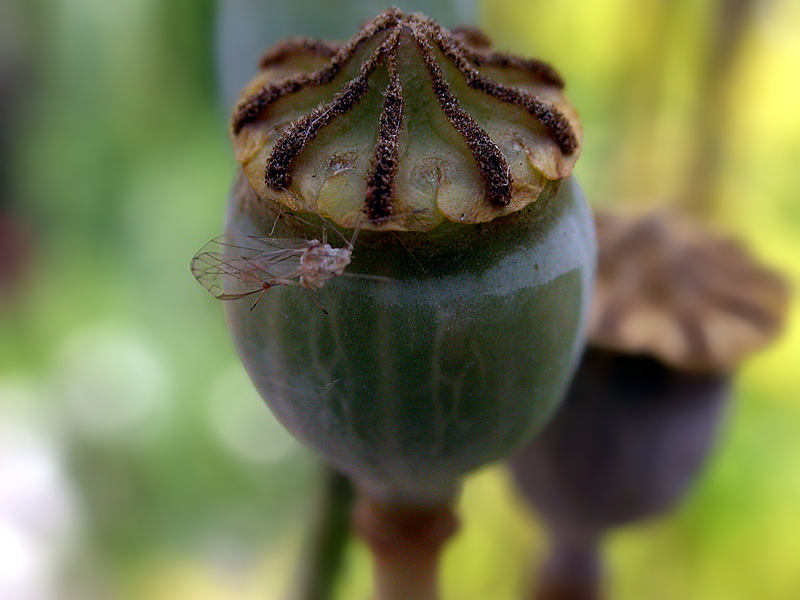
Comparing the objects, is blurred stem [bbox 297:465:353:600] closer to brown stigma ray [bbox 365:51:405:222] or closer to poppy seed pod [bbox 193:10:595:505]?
poppy seed pod [bbox 193:10:595:505]

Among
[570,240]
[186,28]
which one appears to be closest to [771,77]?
[186,28]

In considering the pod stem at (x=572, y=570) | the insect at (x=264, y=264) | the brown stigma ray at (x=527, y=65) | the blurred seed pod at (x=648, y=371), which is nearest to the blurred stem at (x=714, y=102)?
the blurred seed pod at (x=648, y=371)

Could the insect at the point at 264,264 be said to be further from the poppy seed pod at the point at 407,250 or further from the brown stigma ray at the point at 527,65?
the brown stigma ray at the point at 527,65

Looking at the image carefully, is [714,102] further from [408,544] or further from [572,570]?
[408,544]

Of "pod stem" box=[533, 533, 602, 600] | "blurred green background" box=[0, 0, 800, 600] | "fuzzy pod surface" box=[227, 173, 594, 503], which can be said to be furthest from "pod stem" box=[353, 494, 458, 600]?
"blurred green background" box=[0, 0, 800, 600]

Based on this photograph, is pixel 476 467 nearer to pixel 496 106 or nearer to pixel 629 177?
pixel 496 106

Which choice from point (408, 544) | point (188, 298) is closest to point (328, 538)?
point (408, 544)
